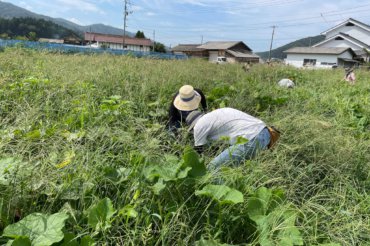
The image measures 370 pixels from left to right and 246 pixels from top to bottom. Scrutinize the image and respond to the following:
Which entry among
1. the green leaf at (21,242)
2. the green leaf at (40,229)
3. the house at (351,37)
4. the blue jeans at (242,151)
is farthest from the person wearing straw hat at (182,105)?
the house at (351,37)

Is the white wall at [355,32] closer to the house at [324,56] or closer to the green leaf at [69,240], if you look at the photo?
the house at [324,56]

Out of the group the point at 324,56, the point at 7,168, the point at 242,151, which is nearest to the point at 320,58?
the point at 324,56

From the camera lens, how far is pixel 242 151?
98.3 inches

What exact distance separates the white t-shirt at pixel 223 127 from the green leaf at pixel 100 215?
124 centimetres

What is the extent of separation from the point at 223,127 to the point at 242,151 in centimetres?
29

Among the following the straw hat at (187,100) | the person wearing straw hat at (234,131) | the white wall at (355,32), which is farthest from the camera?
the white wall at (355,32)

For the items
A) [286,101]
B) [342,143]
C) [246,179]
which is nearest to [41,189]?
[246,179]

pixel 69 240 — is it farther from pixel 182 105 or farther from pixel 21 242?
pixel 182 105

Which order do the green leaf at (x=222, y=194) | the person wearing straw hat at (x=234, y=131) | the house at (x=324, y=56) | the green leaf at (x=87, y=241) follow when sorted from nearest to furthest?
the green leaf at (x=87, y=241) → the green leaf at (x=222, y=194) → the person wearing straw hat at (x=234, y=131) → the house at (x=324, y=56)

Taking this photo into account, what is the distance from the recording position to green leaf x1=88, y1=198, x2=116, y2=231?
4.77 feet

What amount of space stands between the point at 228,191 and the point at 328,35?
39224 millimetres

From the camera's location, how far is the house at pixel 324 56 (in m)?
30.2

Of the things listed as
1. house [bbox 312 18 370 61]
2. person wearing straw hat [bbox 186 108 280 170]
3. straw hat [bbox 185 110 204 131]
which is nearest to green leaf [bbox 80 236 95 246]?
person wearing straw hat [bbox 186 108 280 170]

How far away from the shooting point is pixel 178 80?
480 centimetres
